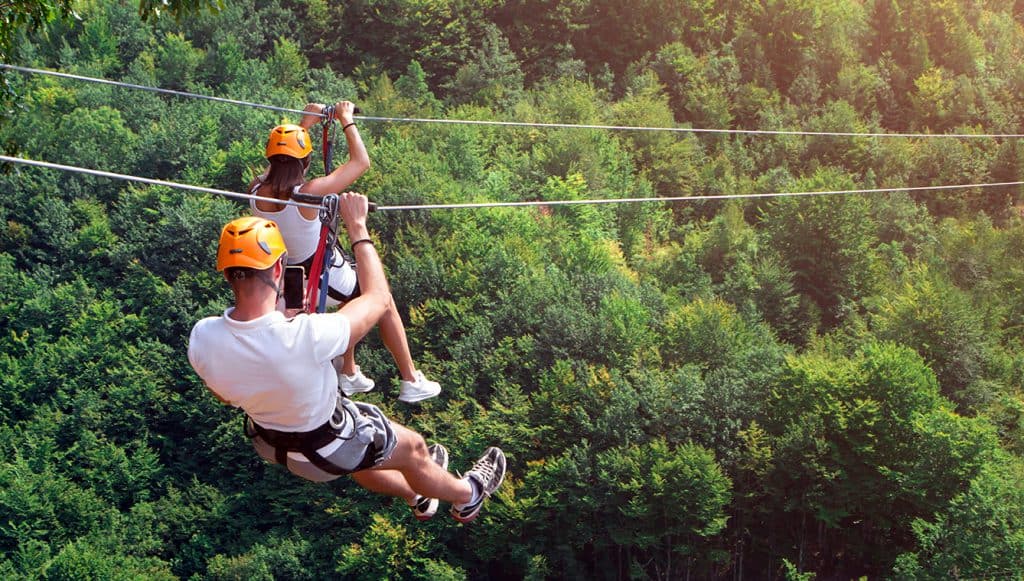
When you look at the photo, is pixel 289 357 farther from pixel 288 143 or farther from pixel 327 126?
pixel 327 126

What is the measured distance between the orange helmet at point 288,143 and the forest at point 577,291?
2111 centimetres

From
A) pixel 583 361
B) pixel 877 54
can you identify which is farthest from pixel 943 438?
pixel 877 54

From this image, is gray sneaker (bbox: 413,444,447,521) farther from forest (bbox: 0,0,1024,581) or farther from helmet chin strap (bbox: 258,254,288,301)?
forest (bbox: 0,0,1024,581)

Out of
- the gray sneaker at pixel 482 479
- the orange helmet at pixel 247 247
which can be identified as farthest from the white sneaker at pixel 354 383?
the orange helmet at pixel 247 247

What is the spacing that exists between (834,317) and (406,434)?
36153 millimetres

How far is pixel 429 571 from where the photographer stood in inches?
1222

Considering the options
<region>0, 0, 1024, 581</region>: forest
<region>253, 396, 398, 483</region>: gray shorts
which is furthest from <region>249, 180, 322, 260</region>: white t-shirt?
<region>0, 0, 1024, 581</region>: forest

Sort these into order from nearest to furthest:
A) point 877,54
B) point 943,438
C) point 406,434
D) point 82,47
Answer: point 406,434
point 943,438
point 82,47
point 877,54

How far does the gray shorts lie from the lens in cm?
573

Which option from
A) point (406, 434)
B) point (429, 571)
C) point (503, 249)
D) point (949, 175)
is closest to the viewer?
point (406, 434)

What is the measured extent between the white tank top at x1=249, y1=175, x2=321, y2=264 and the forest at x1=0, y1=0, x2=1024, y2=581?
68.7ft

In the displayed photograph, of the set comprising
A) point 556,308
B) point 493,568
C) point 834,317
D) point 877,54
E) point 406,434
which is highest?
point 406,434

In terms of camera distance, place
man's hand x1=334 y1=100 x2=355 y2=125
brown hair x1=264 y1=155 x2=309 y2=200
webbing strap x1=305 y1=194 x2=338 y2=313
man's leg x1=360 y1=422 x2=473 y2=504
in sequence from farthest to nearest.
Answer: man's hand x1=334 y1=100 x2=355 y2=125 < brown hair x1=264 y1=155 x2=309 y2=200 < man's leg x1=360 y1=422 x2=473 y2=504 < webbing strap x1=305 y1=194 x2=338 y2=313

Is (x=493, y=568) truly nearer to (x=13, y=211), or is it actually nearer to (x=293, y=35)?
(x=13, y=211)
